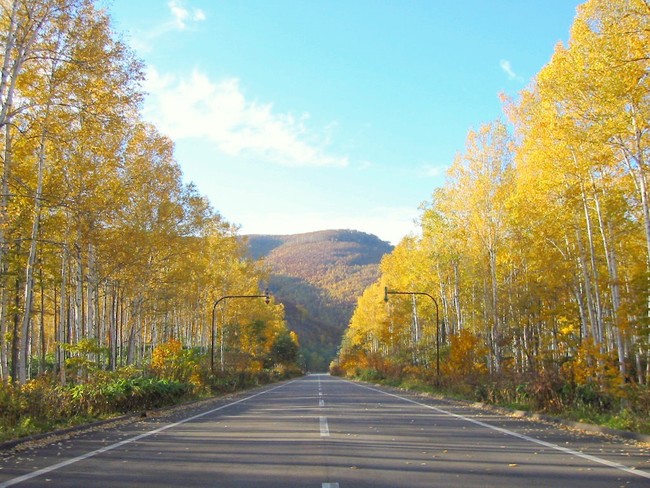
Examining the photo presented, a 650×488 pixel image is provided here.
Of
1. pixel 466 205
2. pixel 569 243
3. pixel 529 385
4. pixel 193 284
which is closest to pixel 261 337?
pixel 193 284

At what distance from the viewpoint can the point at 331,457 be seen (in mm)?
8422

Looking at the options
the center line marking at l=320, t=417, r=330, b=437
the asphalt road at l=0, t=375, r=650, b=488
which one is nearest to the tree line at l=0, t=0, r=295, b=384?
the asphalt road at l=0, t=375, r=650, b=488

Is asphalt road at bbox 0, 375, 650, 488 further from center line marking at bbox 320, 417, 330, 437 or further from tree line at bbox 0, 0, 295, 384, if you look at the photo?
tree line at bbox 0, 0, 295, 384

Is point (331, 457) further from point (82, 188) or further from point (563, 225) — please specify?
point (563, 225)

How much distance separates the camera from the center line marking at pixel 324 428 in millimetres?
11406

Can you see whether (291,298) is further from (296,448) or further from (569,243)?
(296,448)

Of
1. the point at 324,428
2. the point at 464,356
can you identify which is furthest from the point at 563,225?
the point at 324,428

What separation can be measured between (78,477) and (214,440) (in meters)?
3.95

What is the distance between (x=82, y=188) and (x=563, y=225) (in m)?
16.7

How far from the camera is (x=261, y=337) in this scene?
6128 centimetres

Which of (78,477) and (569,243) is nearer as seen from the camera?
(78,477)

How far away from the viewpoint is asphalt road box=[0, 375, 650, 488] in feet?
22.1

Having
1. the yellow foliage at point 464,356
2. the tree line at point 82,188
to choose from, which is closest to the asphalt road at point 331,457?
the tree line at point 82,188

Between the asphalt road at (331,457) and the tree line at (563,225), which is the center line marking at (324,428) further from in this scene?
the tree line at (563,225)
